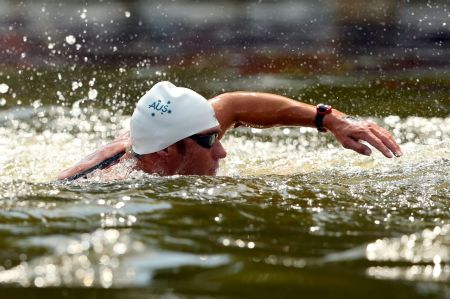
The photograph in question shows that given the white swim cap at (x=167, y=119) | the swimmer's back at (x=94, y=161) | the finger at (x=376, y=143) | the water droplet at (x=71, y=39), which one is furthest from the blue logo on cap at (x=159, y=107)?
the water droplet at (x=71, y=39)

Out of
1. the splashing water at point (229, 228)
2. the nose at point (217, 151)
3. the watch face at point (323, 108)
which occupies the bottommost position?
the splashing water at point (229, 228)

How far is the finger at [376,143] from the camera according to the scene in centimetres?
770

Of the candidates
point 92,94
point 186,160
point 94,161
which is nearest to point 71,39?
point 92,94

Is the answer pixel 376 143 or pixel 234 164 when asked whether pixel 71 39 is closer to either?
pixel 234 164

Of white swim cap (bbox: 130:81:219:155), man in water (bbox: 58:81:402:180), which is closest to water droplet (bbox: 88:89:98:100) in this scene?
man in water (bbox: 58:81:402:180)

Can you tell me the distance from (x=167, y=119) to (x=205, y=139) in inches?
13.4

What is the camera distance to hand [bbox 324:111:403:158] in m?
7.75

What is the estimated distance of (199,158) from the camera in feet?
25.8

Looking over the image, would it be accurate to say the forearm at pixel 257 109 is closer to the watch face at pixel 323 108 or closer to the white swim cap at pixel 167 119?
the watch face at pixel 323 108

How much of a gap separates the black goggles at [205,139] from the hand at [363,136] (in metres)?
1.01

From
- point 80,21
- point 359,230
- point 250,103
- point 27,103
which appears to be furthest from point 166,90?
point 80,21

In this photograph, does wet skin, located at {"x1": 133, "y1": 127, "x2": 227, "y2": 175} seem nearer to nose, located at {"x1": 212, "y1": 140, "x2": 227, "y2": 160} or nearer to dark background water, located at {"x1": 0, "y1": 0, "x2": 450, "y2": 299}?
nose, located at {"x1": 212, "y1": 140, "x2": 227, "y2": 160}

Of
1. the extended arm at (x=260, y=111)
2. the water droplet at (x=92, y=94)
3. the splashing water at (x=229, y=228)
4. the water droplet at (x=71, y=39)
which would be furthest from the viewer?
the water droplet at (x=71, y=39)

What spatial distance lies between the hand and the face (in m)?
0.97
